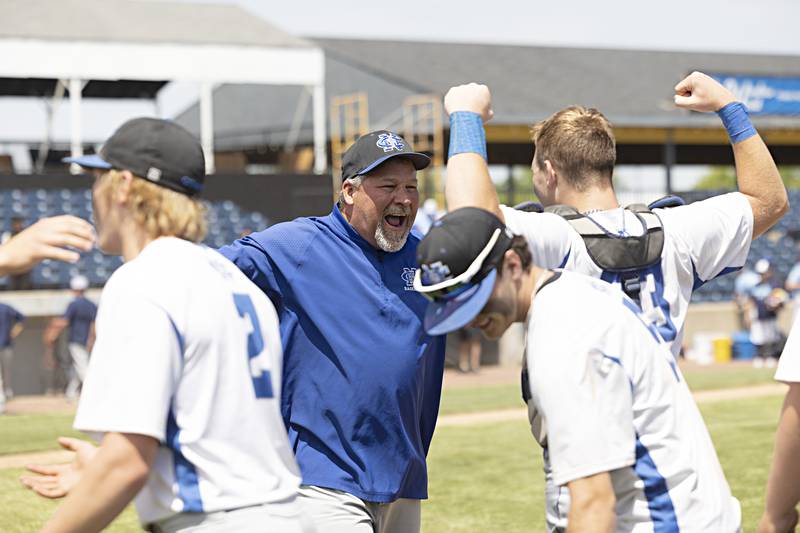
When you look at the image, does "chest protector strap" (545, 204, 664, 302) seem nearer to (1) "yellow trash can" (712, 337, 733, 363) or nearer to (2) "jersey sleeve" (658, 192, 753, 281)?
(2) "jersey sleeve" (658, 192, 753, 281)

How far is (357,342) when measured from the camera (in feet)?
14.5

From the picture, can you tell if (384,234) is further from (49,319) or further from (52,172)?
(52,172)

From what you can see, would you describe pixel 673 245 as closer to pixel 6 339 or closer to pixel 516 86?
pixel 6 339

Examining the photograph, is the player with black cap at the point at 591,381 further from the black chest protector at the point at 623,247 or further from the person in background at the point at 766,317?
the person in background at the point at 766,317

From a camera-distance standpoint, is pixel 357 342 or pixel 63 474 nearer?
pixel 63 474

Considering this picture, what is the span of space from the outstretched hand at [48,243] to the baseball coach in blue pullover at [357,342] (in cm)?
141

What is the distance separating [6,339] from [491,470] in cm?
1147

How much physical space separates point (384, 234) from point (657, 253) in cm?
121

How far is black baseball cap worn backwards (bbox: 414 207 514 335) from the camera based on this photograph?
2852mm

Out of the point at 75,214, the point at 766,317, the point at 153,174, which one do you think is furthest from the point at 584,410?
the point at 75,214

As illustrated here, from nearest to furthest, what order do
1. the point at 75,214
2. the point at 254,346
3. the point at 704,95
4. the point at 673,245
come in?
the point at 254,346
the point at 673,245
the point at 704,95
the point at 75,214

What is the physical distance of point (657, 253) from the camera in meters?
3.88

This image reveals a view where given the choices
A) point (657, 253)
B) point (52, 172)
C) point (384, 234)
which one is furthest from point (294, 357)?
point (52, 172)

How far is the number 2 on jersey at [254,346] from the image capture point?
291 centimetres
